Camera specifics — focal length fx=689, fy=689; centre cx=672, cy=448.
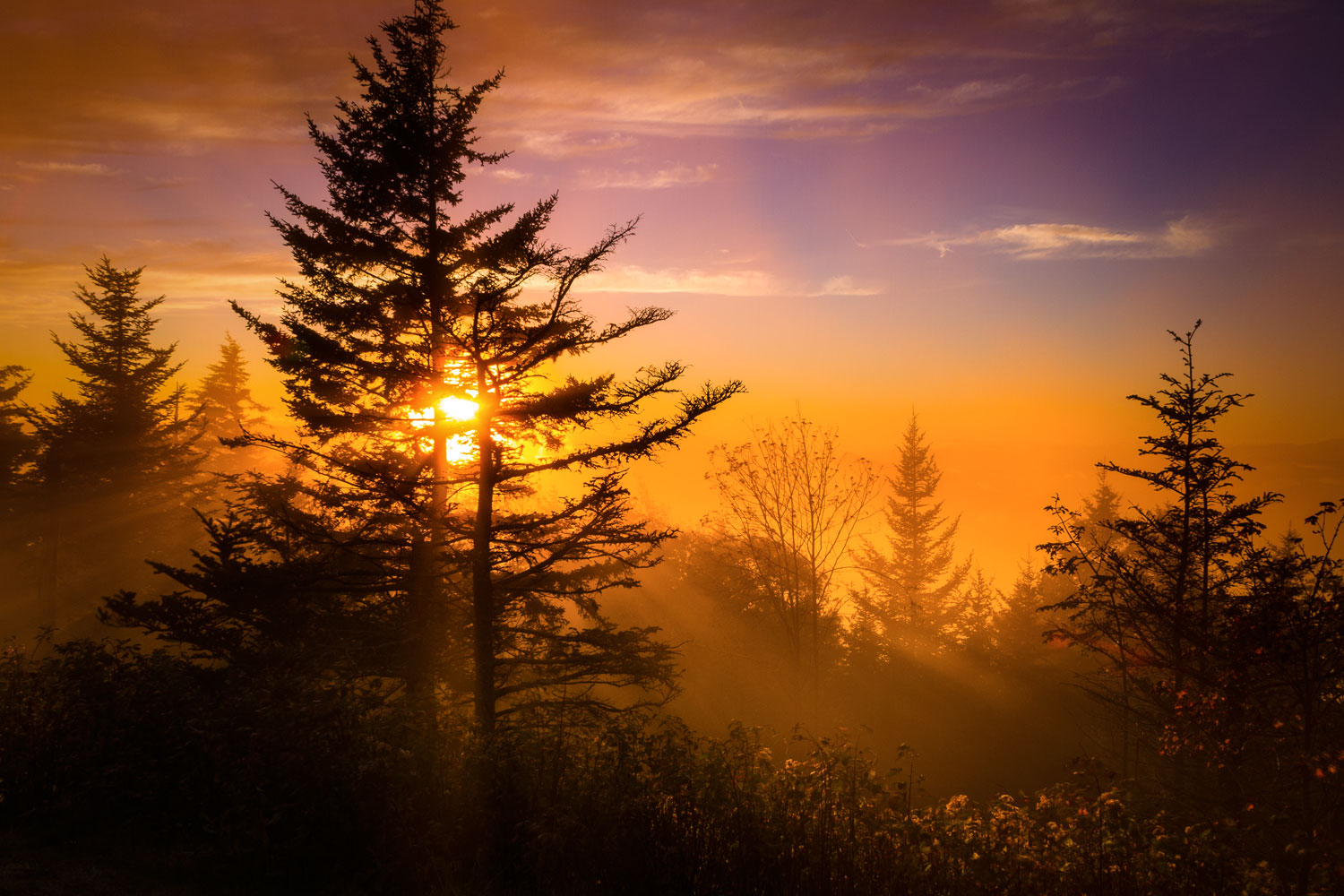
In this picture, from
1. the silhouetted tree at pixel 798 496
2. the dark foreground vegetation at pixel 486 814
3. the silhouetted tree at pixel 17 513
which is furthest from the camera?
the silhouetted tree at pixel 17 513

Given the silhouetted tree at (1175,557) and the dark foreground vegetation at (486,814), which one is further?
the silhouetted tree at (1175,557)

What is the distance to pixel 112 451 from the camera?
2978 centimetres

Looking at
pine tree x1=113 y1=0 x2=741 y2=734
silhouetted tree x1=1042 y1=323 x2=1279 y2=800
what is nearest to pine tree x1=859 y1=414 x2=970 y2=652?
silhouetted tree x1=1042 y1=323 x2=1279 y2=800

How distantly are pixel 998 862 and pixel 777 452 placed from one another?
18536mm

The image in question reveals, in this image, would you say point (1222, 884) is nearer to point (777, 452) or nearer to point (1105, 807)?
point (1105, 807)

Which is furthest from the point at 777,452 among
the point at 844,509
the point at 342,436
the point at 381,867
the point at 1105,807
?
the point at 381,867

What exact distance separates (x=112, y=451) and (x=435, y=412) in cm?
2617

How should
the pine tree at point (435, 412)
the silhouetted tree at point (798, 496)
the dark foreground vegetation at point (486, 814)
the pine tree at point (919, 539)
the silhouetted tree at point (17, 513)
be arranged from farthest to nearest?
1. the pine tree at point (919, 539)
2. the silhouetted tree at point (17, 513)
3. the silhouetted tree at point (798, 496)
4. the pine tree at point (435, 412)
5. the dark foreground vegetation at point (486, 814)

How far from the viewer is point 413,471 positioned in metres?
13.4

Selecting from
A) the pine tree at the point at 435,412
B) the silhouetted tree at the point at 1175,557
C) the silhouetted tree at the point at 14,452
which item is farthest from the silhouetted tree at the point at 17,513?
the silhouetted tree at the point at 1175,557

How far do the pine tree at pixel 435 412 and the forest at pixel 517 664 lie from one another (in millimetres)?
80

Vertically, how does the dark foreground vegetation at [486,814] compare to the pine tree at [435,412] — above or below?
below

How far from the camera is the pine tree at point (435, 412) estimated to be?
11.3 metres

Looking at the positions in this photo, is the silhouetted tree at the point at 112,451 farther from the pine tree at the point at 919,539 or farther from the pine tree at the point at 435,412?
the pine tree at the point at 919,539
